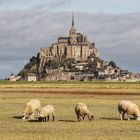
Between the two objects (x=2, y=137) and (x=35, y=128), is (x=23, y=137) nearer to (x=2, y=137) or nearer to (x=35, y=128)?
(x=2, y=137)

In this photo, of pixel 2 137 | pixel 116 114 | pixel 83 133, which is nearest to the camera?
pixel 2 137

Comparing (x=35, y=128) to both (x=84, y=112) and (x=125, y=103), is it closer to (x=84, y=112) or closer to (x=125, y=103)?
(x=84, y=112)

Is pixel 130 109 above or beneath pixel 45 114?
above

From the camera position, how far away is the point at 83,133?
24391 mm

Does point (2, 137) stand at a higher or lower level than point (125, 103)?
lower

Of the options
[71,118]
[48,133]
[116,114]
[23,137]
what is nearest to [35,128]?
[48,133]

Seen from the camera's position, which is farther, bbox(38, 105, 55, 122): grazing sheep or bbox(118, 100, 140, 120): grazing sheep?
bbox(118, 100, 140, 120): grazing sheep

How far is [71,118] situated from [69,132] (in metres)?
8.44

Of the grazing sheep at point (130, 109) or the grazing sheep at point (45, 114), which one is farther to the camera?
the grazing sheep at point (130, 109)

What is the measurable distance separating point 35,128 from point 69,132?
266cm

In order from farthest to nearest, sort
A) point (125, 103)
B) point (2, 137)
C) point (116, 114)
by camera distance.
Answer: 1. point (116, 114)
2. point (125, 103)
3. point (2, 137)

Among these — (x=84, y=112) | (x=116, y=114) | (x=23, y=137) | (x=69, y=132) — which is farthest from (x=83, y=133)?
(x=116, y=114)

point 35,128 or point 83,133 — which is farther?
point 35,128

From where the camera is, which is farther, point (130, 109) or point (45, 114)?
point (130, 109)
